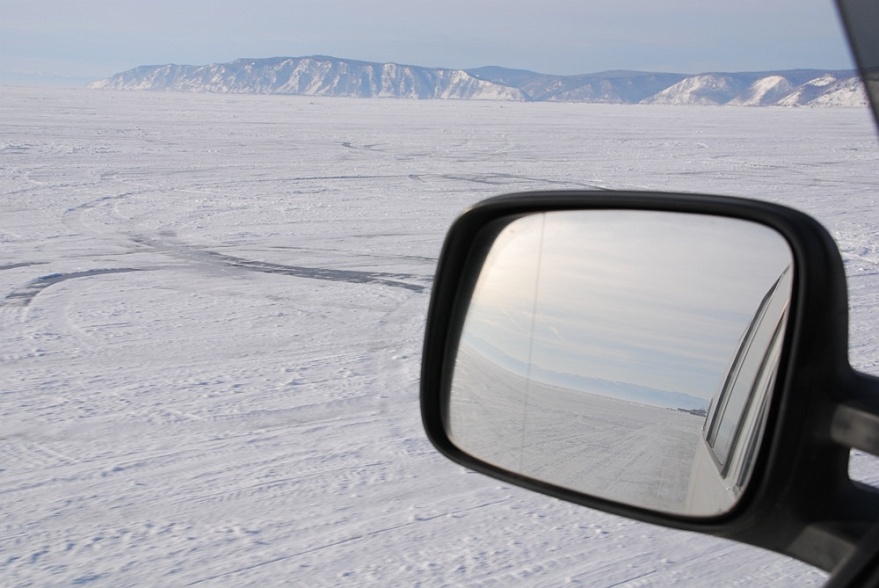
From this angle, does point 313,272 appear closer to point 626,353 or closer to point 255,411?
point 255,411

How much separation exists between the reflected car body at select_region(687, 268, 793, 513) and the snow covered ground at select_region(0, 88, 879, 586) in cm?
154

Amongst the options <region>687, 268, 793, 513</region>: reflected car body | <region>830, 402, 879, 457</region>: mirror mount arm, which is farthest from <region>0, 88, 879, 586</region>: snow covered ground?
<region>830, 402, 879, 457</region>: mirror mount arm

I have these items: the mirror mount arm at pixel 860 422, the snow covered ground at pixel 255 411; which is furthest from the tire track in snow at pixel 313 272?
the mirror mount arm at pixel 860 422

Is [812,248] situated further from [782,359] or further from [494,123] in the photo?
[494,123]

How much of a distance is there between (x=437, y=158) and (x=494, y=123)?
16550mm

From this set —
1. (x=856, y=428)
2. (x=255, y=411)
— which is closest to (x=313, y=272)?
(x=255, y=411)

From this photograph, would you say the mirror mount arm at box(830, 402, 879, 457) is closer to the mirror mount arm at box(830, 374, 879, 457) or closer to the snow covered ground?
the mirror mount arm at box(830, 374, 879, 457)

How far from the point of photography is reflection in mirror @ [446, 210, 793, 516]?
1244mm

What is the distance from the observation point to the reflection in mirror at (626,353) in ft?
4.08

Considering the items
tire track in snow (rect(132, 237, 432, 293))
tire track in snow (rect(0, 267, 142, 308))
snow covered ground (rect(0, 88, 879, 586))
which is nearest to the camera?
snow covered ground (rect(0, 88, 879, 586))

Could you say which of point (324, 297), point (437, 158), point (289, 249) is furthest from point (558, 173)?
point (324, 297)

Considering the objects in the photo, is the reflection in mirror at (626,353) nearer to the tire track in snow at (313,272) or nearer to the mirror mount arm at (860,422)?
the mirror mount arm at (860,422)

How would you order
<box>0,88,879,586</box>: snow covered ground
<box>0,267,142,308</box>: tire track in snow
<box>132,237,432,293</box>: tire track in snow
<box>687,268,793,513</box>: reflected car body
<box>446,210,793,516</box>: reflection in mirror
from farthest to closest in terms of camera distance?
1. <box>132,237,432,293</box>: tire track in snow
2. <box>0,267,142,308</box>: tire track in snow
3. <box>0,88,879,586</box>: snow covered ground
4. <box>446,210,793,516</box>: reflection in mirror
5. <box>687,268,793,513</box>: reflected car body

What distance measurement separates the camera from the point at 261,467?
11.7 ft
